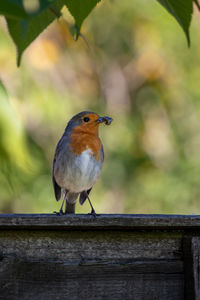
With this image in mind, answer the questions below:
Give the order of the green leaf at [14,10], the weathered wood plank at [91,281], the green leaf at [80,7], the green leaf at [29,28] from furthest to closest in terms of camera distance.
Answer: the weathered wood plank at [91,281]
the green leaf at [80,7]
the green leaf at [29,28]
the green leaf at [14,10]

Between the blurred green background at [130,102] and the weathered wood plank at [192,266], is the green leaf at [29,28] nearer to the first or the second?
the weathered wood plank at [192,266]


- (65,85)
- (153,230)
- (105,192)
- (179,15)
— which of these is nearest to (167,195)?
(105,192)

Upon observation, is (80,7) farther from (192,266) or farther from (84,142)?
(84,142)

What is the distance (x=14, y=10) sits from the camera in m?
0.56

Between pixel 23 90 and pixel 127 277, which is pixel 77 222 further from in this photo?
pixel 23 90

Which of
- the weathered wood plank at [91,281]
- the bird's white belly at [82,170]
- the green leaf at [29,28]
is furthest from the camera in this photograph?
the bird's white belly at [82,170]

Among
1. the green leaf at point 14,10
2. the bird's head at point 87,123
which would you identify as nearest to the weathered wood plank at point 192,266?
the green leaf at point 14,10

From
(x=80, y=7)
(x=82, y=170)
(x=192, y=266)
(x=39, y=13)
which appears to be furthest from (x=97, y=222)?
(x=82, y=170)

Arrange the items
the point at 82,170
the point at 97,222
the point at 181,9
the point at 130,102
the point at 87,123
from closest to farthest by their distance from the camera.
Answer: the point at 181,9 → the point at 97,222 → the point at 82,170 → the point at 87,123 → the point at 130,102

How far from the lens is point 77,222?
5.70 feet

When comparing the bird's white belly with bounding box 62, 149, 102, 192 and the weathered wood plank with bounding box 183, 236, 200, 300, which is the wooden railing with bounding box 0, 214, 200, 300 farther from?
the bird's white belly with bounding box 62, 149, 102, 192

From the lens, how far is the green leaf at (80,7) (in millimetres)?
790

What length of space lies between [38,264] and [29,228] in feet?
0.39

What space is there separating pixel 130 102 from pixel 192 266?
565 cm
